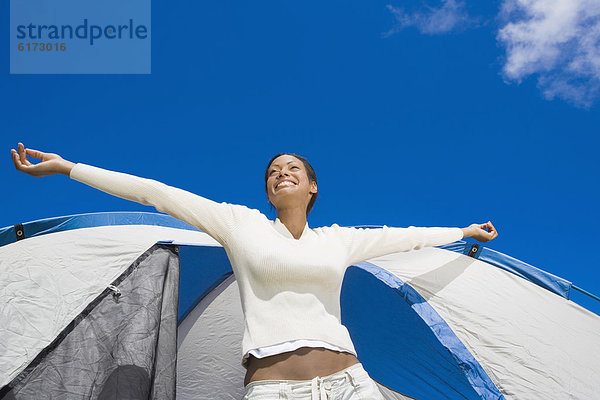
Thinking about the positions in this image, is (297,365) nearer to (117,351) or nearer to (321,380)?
(321,380)

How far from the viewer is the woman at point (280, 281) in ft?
4.80

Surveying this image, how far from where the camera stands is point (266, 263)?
1.58 m

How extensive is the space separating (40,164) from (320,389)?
1232mm

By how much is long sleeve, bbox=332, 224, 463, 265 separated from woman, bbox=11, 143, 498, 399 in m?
0.01

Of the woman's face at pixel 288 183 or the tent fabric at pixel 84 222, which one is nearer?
the woman's face at pixel 288 183

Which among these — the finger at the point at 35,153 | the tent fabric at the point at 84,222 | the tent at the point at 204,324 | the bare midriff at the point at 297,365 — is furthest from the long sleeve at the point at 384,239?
the tent fabric at the point at 84,222

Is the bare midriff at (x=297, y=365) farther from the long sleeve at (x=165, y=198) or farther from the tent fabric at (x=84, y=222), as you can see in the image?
the tent fabric at (x=84, y=222)

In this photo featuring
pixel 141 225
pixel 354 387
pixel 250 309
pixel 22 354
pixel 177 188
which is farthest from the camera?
pixel 141 225

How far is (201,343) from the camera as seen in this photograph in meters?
3.46

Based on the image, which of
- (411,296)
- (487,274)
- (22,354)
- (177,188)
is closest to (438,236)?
(411,296)

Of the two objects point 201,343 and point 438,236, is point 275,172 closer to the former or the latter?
point 438,236

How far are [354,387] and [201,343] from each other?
2.24 meters

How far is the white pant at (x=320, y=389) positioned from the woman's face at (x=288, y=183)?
2.33 ft

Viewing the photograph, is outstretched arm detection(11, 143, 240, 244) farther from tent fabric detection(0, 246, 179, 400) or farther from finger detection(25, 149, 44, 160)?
tent fabric detection(0, 246, 179, 400)
